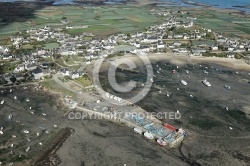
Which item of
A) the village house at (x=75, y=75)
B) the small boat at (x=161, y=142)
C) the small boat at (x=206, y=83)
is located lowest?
the small boat at (x=161, y=142)

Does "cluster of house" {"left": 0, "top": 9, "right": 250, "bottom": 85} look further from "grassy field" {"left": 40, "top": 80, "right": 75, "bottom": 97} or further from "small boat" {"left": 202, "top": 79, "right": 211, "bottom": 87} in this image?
"small boat" {"left": 202, "top": 79, "right": 211, "bottom": 87}

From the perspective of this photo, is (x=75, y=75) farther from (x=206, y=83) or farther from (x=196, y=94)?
(x=206, y=83)

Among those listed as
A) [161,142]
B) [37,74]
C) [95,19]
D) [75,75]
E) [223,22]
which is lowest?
[161,142]

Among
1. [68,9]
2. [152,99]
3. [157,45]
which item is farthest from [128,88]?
[68,9]

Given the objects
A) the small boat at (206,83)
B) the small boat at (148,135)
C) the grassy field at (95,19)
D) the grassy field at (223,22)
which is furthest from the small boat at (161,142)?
the grassy field at (223,22)

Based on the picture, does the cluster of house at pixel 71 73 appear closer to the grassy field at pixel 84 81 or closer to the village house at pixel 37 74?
the grassy field at pixel 84 81

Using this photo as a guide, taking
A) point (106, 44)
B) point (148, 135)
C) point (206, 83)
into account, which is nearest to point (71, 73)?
point (106, 44)

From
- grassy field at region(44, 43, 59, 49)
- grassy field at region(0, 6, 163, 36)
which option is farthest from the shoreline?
grassy field at region(0, 6, 163, 36)

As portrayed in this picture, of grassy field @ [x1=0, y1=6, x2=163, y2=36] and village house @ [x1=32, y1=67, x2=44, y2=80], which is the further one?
grassy field @ [x1=0, y1=6, x2=163, y2=36]

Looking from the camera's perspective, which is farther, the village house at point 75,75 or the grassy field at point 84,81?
the village house at point 75,75

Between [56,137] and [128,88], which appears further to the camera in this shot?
[128,88]

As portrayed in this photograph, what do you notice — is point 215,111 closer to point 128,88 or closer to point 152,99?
point 152,99
